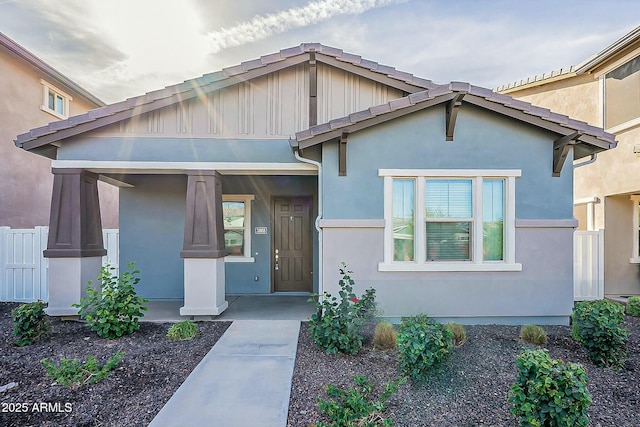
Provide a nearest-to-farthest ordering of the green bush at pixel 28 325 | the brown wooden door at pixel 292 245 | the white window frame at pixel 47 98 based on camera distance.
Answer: the green bush at pixel 28 325 < the brown wooden door at pixel 292 245 < the white window frame at pixel 47 98

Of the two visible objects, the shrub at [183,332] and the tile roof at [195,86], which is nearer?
the shrub at [183,332]

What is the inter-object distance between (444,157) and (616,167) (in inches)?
238

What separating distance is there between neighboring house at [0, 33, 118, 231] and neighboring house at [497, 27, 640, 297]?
48.9ft

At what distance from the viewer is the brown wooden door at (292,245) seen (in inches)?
351

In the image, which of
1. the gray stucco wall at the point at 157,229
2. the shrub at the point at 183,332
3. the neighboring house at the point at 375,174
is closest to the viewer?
the shrub at the point at 183,332

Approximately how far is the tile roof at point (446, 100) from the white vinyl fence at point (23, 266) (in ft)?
20.4

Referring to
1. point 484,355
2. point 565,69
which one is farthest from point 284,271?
point 565,69

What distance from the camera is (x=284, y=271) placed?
894 centimetres

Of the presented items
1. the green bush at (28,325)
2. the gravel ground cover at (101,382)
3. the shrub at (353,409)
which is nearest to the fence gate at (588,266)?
the shrub at (353,409)

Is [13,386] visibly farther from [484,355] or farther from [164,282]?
[484,355]

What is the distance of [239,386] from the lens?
4098mm

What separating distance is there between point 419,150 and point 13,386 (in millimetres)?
6594

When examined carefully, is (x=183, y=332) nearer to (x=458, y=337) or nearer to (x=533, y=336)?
(x=458, y=337)

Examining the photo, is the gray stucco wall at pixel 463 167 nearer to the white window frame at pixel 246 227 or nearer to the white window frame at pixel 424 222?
the white window frame at pixel 424 222
